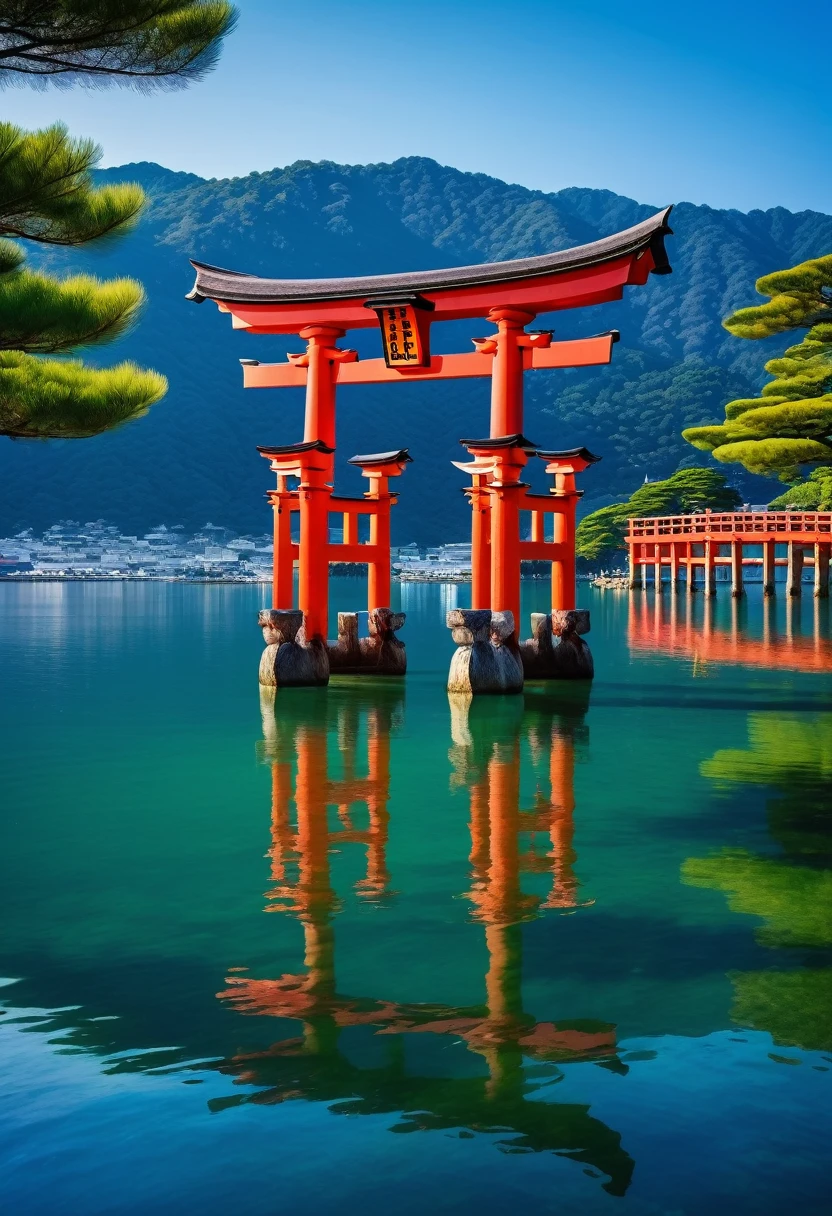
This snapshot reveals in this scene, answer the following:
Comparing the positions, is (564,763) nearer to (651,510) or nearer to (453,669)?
(453,669)

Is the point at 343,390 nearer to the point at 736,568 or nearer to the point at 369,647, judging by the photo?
the point at 736,568

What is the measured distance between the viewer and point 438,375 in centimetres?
1478

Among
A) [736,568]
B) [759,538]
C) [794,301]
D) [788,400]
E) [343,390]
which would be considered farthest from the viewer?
[343,390]

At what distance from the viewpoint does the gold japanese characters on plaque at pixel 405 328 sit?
13.4 meters

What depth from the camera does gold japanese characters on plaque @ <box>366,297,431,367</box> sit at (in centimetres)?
1341

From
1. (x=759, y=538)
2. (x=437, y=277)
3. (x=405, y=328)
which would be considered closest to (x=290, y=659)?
(x=405, y=328)

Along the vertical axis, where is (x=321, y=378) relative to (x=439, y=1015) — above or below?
above

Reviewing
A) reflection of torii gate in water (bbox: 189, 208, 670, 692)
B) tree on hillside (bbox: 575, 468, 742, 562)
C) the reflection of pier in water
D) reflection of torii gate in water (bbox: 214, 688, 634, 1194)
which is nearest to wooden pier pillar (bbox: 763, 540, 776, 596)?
the reflection of pier in water

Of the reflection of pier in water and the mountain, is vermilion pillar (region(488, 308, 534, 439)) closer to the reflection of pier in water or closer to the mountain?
the reflection of pier in water

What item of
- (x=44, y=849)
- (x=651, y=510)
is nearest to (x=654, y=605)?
(x=651, y=510)

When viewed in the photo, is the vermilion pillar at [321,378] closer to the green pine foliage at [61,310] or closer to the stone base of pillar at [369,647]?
the stone base of pillar at [369,647]

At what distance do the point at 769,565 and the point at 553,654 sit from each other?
88.3 feet

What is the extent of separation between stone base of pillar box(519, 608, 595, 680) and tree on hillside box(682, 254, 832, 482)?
7676 mm

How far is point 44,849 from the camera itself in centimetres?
616
